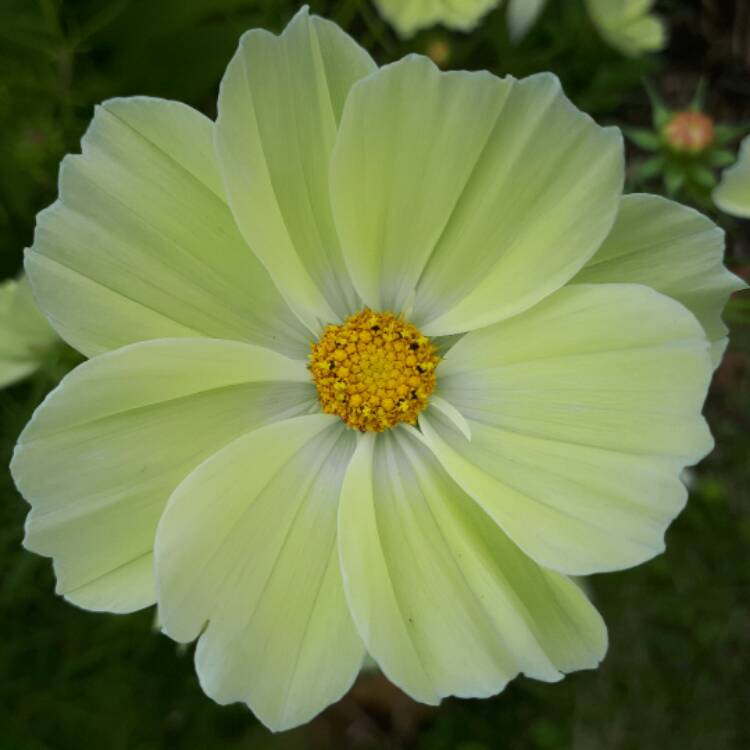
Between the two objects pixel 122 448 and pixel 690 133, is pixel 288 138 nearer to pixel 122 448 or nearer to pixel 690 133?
pixel 122 448

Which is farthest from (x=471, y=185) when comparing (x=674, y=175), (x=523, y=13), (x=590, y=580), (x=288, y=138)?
(x=590, y=580)

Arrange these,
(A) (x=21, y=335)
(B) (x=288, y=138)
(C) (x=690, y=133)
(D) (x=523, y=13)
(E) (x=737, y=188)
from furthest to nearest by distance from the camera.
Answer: (D) (x=523, y=13)
(C) (x=690, y=133)
(A) (x=21, y=335)
(E) (x=737, y=188)
(B) (x=288, y=138)

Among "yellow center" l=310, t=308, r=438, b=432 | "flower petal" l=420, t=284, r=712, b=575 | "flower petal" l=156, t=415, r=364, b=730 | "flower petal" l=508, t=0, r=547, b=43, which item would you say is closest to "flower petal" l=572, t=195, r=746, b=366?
"flower petal" l=420, t=284, r=712, b=575

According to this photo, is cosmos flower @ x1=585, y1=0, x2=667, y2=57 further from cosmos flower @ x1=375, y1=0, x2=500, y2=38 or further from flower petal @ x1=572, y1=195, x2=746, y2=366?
flower petal @ x1=572, y1=195, x2=746, y2=366

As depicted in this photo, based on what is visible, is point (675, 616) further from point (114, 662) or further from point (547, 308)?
point (547, 308)

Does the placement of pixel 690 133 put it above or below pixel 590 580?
above

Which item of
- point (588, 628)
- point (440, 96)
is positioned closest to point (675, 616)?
→ point (588, 628)
